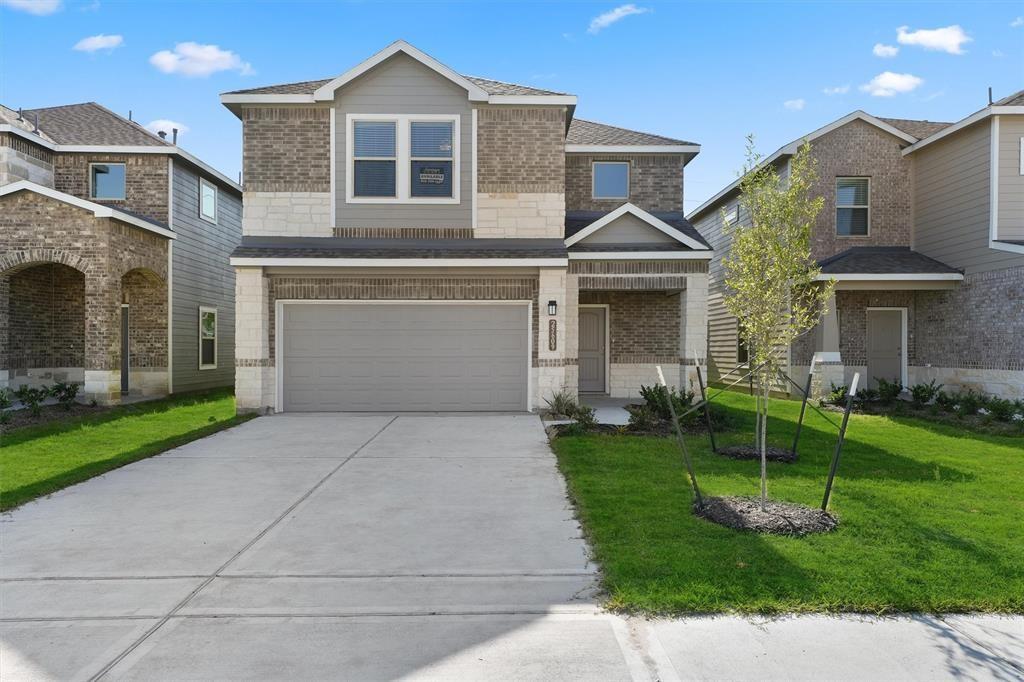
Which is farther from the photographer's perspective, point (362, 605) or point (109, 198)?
point (109, 198)

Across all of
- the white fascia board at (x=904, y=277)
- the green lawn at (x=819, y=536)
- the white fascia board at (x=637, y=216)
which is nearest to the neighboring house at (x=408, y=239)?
the white fascia board at (x=637, y=216)

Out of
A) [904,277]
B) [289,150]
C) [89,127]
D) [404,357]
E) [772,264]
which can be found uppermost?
[89,127]

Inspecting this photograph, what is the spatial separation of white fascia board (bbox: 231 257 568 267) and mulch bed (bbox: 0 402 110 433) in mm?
4394

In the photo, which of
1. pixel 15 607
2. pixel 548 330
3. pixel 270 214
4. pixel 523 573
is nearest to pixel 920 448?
pixel 548 330

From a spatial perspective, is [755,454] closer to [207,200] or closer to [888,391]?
[888,391]

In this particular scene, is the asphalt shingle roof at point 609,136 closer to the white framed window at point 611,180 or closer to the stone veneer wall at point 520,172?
the white framed window at point 611,180

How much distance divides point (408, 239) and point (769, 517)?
31.2ft

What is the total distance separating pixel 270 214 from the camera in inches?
516

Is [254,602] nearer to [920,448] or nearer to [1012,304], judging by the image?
[920,448]

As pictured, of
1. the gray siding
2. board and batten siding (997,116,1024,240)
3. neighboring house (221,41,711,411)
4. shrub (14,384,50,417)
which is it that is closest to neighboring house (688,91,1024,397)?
board and batten siding (997,116,1024,240)

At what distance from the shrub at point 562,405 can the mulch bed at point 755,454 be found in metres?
3.79

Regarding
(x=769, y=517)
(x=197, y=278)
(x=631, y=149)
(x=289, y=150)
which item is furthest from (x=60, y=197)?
(x=769, y=517)

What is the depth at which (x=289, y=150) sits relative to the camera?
13094mm

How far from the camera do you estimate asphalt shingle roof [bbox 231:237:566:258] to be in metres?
12.7
